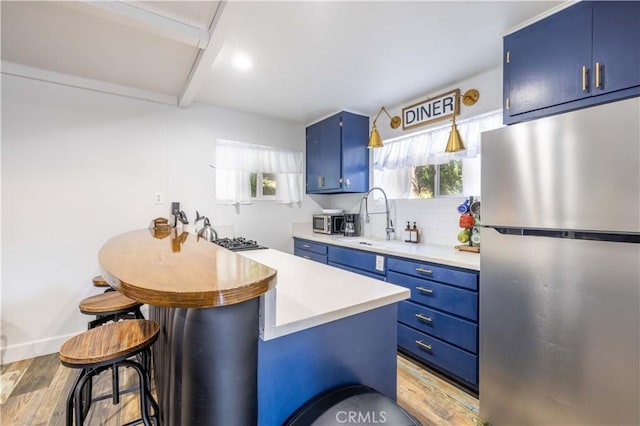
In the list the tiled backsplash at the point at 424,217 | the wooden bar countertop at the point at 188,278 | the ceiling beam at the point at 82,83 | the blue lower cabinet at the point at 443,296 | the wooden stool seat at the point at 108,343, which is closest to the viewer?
the wooden bar countertop at the point at 188,278

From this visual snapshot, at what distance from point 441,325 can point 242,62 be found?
2.49 meters

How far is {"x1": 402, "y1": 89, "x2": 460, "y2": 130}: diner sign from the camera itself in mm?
2588

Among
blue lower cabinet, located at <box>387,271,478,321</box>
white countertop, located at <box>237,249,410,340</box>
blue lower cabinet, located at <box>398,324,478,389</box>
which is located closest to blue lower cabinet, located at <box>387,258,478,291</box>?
blue lower cabinet, located at <box>387,271,478,321</box>

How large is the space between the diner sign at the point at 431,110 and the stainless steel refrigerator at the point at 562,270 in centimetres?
114

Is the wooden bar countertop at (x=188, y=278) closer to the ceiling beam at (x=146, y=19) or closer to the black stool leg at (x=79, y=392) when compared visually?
the black stool leg at (x=79, y=392)

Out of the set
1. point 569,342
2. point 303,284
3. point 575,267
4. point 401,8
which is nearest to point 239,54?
point 401,8

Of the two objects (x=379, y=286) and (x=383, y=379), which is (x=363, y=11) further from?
(x=383, y=379)

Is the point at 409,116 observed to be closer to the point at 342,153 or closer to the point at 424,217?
the point at 342,153

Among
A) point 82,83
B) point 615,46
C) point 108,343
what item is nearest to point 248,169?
point 82,83

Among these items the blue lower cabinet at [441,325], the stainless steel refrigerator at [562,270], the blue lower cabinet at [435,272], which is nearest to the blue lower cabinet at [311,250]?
the blue lower cabinet at [435,272]

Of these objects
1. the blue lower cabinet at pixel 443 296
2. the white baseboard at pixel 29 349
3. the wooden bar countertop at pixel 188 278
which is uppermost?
the wooden bar countertop at pixel 188 278

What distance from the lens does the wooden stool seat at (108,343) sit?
1060mm

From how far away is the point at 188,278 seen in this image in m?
0.78

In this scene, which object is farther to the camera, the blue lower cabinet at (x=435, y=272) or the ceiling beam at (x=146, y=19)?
the blue lower cabinet at (x=435, y=272)
